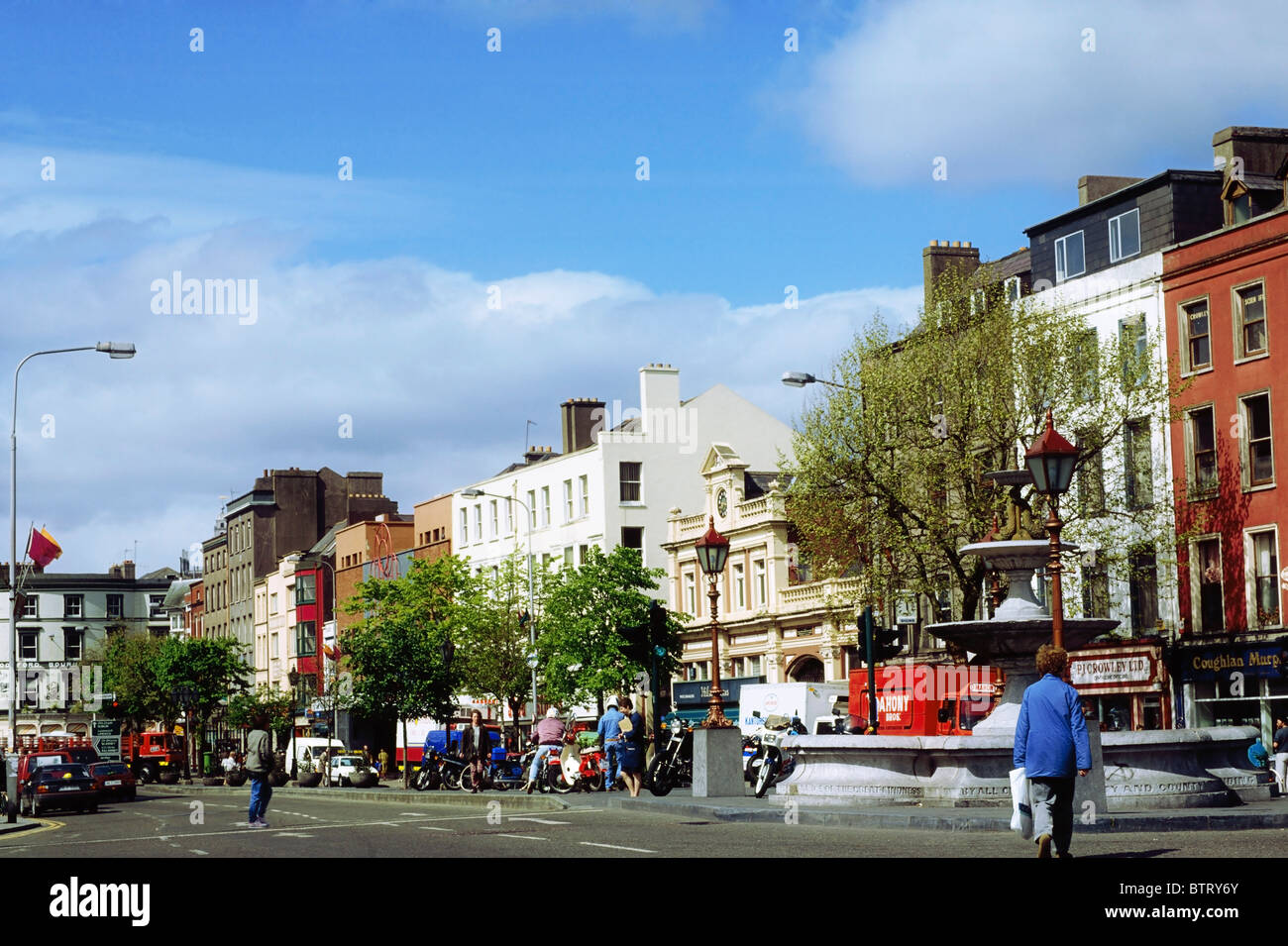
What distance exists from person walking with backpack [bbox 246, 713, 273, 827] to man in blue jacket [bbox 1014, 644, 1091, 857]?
534 inches

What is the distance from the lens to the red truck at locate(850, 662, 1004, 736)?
45188mm

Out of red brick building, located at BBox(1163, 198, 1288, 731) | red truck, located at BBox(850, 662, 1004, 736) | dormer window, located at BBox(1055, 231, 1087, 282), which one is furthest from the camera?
dormer window, located at BBox(1055, 231, 1087, 282)

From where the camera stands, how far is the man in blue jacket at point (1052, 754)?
1439 centimetres

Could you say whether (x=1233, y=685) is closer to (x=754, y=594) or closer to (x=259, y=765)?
(x=754, y=594)

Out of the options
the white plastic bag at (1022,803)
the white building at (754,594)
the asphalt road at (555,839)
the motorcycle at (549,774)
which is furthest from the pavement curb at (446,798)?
the white building at (754,594)

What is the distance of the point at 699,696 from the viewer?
70312 mm

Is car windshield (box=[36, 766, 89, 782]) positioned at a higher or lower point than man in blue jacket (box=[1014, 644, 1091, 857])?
lower

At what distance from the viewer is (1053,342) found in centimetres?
4428

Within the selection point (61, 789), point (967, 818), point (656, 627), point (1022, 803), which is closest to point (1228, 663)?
point (656, 627)

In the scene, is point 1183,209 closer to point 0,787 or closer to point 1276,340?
point 1276,340

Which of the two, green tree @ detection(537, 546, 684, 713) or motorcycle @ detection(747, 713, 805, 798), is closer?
motorcycle @ detection(747, 713, 805, 798)

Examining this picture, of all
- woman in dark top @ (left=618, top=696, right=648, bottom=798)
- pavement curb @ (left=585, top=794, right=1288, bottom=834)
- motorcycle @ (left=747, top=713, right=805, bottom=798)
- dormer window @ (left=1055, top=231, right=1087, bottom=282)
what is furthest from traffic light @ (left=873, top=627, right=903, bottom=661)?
dormer window @ (left=1055, top=231, right=1087, bottom=282)

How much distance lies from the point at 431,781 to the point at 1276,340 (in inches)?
901

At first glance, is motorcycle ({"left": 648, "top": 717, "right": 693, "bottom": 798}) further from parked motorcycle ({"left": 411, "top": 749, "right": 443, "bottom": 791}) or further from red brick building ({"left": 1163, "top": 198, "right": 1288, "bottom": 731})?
red brick building ({"left": 1163, "top": 198, "right": 1288, "bottom": 731})
